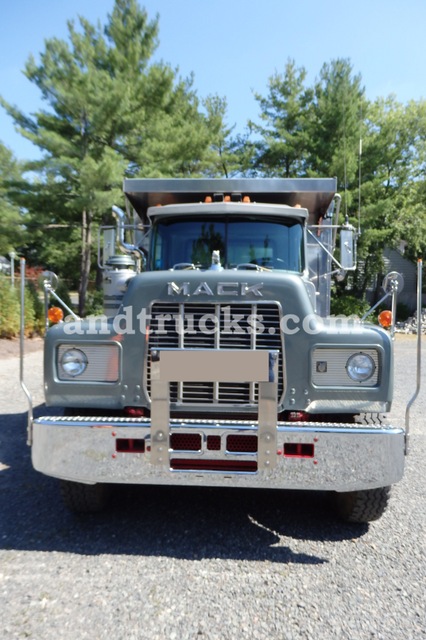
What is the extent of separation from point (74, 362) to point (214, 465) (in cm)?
109

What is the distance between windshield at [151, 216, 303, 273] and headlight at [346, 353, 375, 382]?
1.36 metres

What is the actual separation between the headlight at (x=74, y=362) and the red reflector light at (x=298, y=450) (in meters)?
1.36

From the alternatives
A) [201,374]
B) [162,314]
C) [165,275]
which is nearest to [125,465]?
[201,374]

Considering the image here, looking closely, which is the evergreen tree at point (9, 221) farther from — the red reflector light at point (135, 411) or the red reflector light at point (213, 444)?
the red reflector light at point (213, 444)

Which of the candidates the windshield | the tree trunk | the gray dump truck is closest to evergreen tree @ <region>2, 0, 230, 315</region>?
the tree trunk

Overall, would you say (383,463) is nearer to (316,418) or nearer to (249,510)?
(316,418)

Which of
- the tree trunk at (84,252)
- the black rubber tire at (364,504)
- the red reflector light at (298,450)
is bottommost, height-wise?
the black rubber tire at (364,504)

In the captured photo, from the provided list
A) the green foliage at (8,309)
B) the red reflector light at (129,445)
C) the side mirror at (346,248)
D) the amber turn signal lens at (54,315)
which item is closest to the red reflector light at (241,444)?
the red reflector light at (129,445)

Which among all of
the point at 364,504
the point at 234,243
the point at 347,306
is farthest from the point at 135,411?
the point at 347,306

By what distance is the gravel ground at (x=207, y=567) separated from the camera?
2.55m

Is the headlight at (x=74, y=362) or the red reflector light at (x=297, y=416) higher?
the headlight at (x=74, y=362)

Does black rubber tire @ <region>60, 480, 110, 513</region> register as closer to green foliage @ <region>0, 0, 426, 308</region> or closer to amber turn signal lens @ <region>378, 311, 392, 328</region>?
amber turn signal lens @ <region>378, 311, 392, 328</region>

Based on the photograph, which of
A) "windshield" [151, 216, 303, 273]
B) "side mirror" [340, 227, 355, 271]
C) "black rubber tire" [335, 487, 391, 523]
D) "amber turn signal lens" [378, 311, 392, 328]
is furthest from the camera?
"side mirror" [340, 227, 355, 271]

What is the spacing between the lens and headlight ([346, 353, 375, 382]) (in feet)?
10.9
